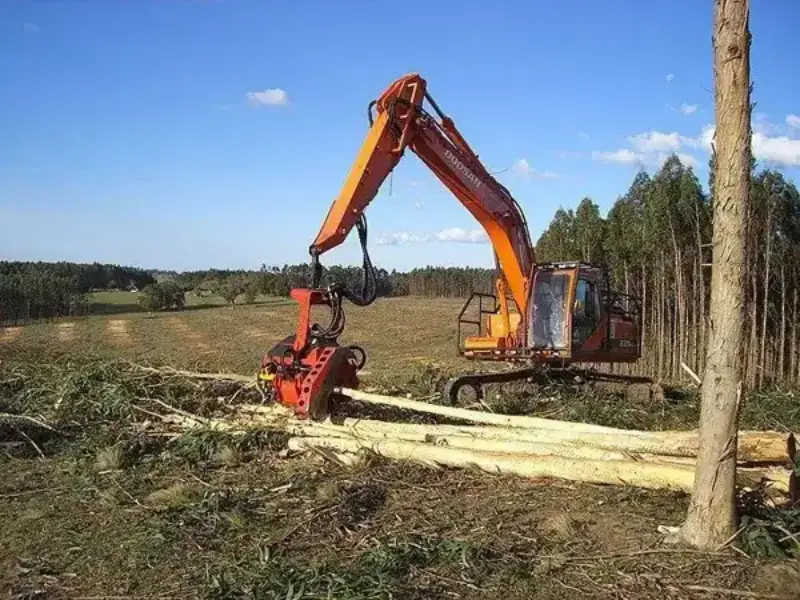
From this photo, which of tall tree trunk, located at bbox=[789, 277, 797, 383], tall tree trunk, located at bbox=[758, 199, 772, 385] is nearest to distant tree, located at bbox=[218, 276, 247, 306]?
tall tree trunk, located at bbox=[789, 277, 797, 383]

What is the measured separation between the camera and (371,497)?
6215 millimetres

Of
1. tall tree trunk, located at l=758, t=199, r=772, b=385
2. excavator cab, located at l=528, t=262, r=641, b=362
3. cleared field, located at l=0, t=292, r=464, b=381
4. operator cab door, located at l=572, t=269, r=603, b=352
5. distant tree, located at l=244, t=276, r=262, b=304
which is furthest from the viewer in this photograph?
distant tree, located at l=244, t=276, r=262, b=304

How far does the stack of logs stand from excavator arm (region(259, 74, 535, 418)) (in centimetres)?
42

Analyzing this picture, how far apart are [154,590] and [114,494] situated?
86.2 inches

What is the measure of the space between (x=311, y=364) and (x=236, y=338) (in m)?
25.6

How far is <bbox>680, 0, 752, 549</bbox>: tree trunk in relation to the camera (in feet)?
15.1

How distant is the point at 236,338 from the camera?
3431 cm

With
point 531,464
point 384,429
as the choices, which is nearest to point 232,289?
point 384,429

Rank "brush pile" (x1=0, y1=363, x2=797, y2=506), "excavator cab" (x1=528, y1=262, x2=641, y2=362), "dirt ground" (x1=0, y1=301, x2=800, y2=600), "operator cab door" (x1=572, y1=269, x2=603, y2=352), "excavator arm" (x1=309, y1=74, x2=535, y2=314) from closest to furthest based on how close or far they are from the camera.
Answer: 1. "dirt ground" (x1=0, y1=301, x2=800, y2=600)
2. "brush pile" (x1=0, y1=363, x2=797, y2=506)
3. "excavator arm" (x1=309, y1=74, x2=535, y2=314)
4. "excavator cab" (x1=528, y1=262, x2=641, y2=362)
5. "operator cab door" (x1=572, y1=269, x2=603, y2=352)

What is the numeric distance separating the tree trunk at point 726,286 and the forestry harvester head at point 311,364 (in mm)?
5057

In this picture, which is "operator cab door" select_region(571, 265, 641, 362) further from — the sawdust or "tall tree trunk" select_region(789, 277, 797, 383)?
the sawdust

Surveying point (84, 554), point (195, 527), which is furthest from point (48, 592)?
point (195, 527)

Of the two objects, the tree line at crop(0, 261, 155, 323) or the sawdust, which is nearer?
the sawdust

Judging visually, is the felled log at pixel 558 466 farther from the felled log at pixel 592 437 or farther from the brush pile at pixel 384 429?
the felled log at pixel 592 437
